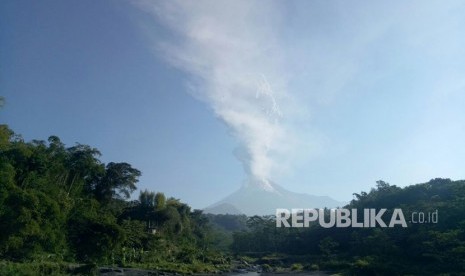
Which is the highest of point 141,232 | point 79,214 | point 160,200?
point 160,200

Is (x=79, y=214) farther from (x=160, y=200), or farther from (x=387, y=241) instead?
(x=387, y=241)

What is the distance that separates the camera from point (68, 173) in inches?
1329

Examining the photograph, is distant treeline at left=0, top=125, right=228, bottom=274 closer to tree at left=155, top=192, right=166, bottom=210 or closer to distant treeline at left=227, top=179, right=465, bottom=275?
tree at left=155, top=192, right=166, bottom=210

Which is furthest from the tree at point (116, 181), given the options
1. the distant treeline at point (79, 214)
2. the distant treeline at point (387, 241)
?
the distant treeline at point (387, 241)

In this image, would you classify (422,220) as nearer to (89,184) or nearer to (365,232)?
(365,232)

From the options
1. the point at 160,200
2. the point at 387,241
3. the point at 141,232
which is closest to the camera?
the point at 387,241

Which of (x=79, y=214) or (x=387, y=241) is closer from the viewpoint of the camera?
(x=79, y=214)

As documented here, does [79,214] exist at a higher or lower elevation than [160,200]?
lower

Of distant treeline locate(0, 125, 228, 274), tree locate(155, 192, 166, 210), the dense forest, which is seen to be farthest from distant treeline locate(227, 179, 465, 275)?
tree locate(155, 192, 166, 210)

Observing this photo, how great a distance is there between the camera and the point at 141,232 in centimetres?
3244

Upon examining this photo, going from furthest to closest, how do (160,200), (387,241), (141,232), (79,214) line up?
(160,200) → (141,232) → (387,241) → (79,214)

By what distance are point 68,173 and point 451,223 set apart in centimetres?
2849

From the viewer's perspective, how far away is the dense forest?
801 inches

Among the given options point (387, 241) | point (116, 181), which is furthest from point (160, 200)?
point (387, 241)
